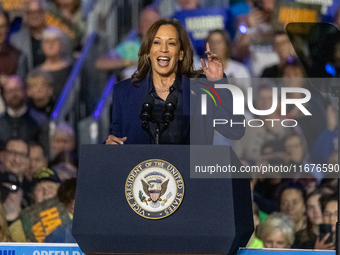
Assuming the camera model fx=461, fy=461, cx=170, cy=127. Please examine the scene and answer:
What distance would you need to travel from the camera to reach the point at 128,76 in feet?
11.6

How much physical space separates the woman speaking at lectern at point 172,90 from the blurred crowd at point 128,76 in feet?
4.44

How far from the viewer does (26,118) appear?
3596 millimetres

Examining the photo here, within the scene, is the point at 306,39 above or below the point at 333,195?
above

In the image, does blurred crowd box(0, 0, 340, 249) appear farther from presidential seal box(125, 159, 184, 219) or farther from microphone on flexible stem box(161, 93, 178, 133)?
presidential seal box(125, 159, 184, 219)

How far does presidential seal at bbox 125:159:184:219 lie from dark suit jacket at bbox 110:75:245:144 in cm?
39

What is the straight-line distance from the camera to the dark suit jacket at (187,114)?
191cm

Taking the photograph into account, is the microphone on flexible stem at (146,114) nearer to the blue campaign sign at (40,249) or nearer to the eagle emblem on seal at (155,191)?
the eagle emblem on seal at (155,191)

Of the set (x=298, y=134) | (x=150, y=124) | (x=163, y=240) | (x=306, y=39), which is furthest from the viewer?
(x=298, y=134)

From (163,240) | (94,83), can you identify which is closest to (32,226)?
(94,83)

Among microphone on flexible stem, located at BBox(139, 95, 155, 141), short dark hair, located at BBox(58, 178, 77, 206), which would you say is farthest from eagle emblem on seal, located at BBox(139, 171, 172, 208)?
short dark hair, located at BBox(58, 178, 77, 206)

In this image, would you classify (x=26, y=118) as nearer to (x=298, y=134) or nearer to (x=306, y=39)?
(x=298, y=134)

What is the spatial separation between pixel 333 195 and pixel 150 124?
7.17 ft

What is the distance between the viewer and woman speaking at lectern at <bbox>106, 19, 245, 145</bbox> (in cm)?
191

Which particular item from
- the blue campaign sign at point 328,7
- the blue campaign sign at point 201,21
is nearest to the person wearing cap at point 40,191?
the blue campaign sign at point 201,21
